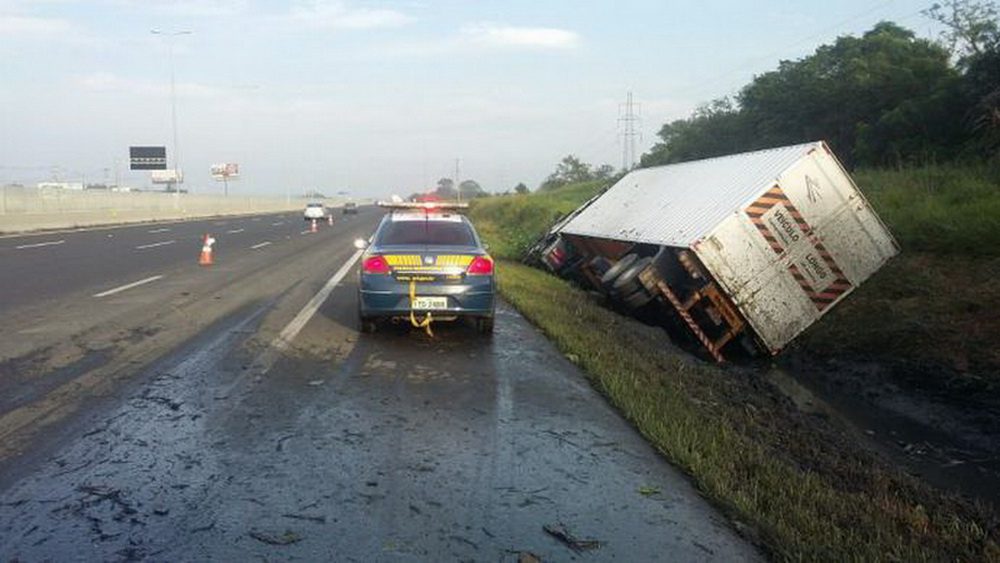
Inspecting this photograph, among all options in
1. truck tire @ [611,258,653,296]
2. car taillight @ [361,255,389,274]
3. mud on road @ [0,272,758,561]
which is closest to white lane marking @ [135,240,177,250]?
truck tire @ [611,258,653,296]

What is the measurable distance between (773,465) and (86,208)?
145ft

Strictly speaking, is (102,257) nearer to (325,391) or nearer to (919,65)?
(325,391)

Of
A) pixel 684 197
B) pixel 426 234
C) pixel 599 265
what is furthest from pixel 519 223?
pixel 426 234

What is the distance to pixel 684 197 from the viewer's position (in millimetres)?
14070

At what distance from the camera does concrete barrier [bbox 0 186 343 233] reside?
34.4m

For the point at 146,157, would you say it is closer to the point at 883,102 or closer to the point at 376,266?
the point at 883,102

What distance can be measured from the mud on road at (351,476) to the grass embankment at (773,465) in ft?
0.76

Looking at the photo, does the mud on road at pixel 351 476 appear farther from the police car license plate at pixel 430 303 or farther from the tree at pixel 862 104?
the tree at pixel 862 104

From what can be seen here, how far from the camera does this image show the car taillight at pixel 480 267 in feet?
31.8

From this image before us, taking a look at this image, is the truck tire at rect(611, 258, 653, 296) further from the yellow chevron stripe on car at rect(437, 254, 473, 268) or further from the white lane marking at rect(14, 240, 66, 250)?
the white lane marking at rect(14, 240, 66, 250)

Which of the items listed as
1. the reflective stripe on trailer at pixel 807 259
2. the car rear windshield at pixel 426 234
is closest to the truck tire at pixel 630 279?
the reflective stripe on trailer at pixel 807 259

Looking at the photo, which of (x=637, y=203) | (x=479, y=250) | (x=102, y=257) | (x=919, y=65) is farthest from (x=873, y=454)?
(x=919, y=65)

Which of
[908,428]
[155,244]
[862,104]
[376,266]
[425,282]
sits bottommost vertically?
[908,428]

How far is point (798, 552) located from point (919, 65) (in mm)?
28291
